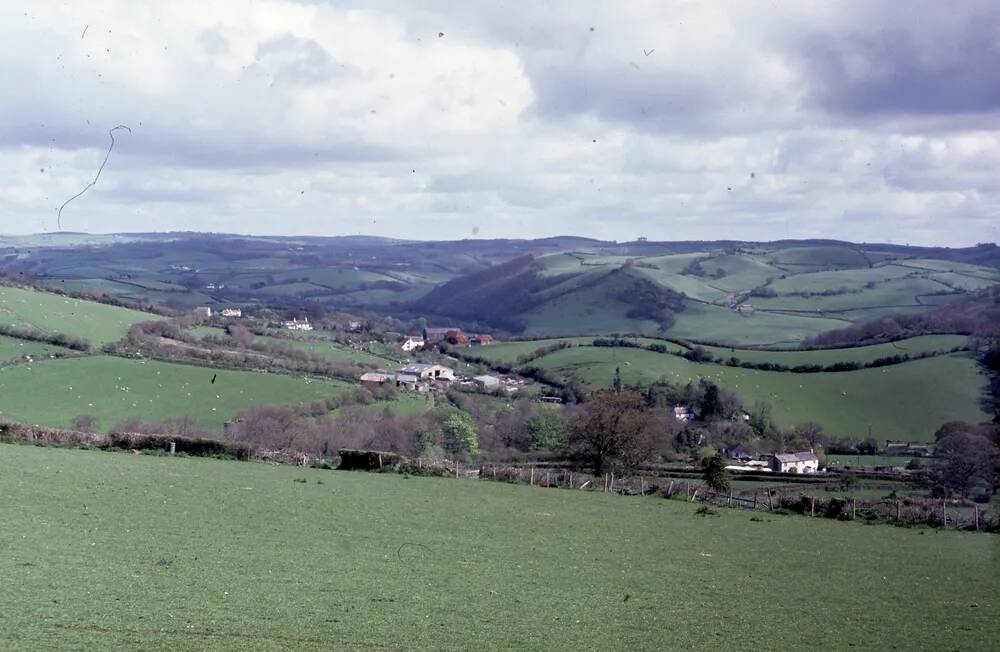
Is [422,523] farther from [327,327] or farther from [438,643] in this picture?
[327,327]

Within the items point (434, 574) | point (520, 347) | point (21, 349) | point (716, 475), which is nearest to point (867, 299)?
point (520, 347)

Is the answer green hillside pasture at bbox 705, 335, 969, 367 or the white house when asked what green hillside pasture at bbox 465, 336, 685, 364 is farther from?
the white house

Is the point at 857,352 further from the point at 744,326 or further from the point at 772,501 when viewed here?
the point at 772,501

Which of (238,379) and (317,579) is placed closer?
(317,579)

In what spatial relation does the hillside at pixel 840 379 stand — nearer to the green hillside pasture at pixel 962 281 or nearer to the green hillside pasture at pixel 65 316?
the green hillside pasture at pixel 962 281

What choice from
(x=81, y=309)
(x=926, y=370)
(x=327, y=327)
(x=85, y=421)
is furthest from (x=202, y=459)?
(x=327, y=327)

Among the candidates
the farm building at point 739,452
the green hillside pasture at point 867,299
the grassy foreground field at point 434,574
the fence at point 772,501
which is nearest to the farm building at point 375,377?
the farm building at point 739,452
